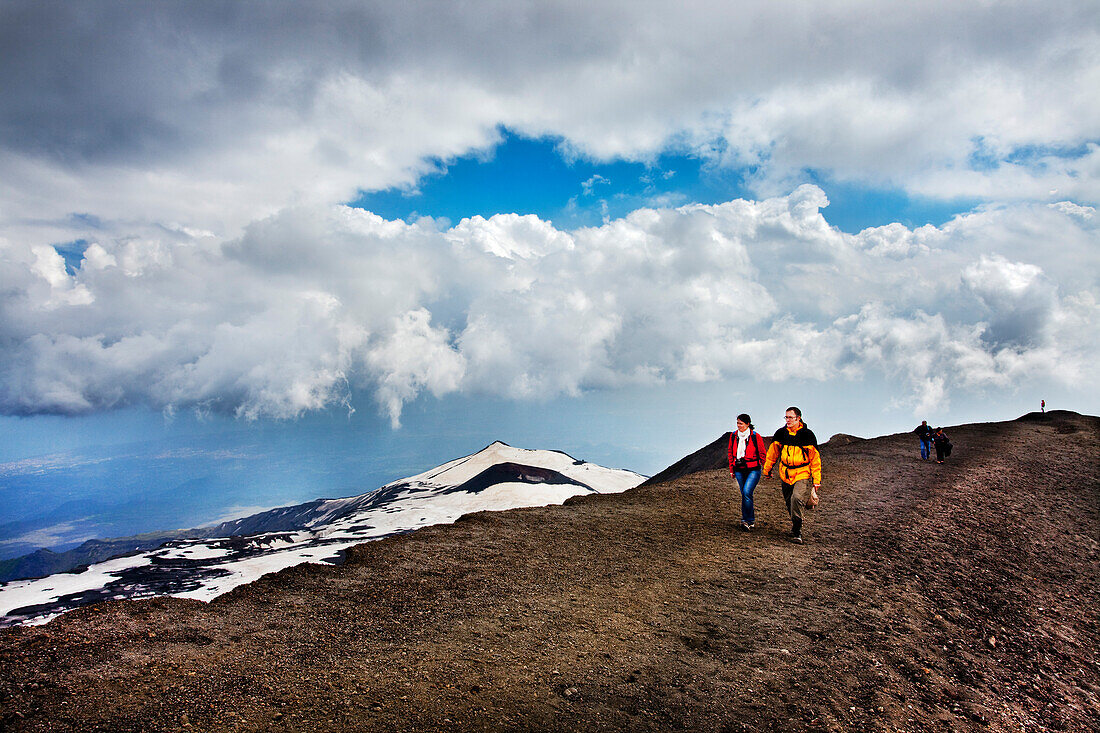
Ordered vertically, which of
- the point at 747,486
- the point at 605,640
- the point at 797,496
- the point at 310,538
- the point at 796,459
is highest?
the point at 796,459

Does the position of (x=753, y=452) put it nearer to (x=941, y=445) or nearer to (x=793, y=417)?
(x=793, y=417)

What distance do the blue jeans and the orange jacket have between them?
35.4 inches

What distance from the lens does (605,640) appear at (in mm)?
9461

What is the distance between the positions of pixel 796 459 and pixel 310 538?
96.3 m

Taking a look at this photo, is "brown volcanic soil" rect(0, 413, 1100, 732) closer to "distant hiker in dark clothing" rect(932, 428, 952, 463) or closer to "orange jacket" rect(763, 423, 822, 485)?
"orange jacket" rect(763, 423, 822, 485)

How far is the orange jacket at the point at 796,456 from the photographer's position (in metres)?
14.7

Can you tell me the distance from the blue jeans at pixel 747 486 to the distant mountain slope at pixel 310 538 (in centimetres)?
1829

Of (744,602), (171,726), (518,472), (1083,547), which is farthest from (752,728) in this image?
(518,472)

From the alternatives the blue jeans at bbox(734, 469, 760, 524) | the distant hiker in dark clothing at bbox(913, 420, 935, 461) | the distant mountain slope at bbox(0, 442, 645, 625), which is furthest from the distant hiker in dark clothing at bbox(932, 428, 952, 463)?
the distant mountain slope at bbox(0, 442, 645, 625)

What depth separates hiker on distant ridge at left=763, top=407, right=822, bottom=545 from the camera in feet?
48.1

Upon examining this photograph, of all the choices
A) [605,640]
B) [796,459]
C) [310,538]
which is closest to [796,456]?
[796,459]

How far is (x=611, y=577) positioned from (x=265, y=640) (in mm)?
7362

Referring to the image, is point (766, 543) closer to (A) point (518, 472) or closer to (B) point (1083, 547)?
(B) point (1083, 547)

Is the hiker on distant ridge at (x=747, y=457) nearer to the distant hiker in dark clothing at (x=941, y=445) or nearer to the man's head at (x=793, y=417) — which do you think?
the man's head at (x=793, y=417)
